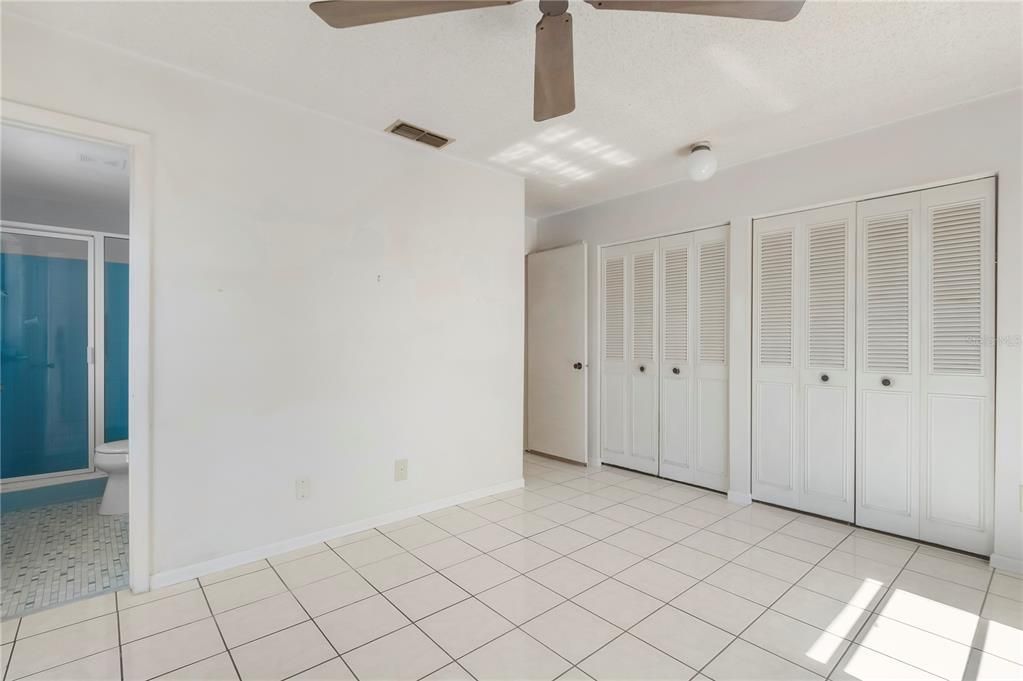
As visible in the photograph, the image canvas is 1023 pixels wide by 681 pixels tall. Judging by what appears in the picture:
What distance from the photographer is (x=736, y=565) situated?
7.94 feet

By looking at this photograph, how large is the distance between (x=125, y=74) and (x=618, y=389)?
376 centimetres

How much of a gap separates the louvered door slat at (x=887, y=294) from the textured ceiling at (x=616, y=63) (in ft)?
2.12

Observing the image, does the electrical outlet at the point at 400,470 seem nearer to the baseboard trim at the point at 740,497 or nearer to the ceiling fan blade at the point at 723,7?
the baseboard trim at the point at 740,497

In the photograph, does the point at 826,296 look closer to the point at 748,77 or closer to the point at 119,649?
the point at 748,77

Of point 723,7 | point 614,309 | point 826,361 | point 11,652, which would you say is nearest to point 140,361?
point 11,652

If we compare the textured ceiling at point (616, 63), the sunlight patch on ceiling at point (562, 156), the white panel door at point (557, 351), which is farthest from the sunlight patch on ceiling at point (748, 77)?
the white panel door at point (557, 351)

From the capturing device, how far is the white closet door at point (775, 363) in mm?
3170

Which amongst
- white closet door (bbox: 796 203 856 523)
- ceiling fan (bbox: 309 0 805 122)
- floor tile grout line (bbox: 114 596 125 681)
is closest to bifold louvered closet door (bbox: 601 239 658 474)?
white closet door (bbox: 796 203 856 523)

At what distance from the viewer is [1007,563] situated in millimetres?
2365

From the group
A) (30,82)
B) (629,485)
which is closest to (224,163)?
(30,82)

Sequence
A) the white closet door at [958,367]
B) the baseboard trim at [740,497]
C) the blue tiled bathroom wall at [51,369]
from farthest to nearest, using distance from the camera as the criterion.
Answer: the blue tiled bathroom wall at [51,369] → the baseboard trim at [740,497] → the white closet door at [958,367]

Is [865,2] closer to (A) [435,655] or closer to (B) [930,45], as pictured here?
(B) [930,45]

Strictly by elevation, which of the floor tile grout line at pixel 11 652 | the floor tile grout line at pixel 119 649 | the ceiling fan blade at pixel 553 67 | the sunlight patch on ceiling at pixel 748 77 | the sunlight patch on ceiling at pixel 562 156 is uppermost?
the sunlight patch on ceiling at pixel 562 156

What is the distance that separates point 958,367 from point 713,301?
143 centimetres
